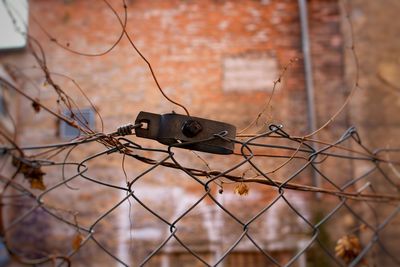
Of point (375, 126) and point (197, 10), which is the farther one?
point (197, 10)

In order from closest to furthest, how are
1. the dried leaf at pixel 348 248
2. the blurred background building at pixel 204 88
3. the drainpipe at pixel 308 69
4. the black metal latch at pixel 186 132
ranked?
1. the black metal latch at pixel 186 132
2. the dried leaf at pixel 348 248
3. the blurred background building at pixel 204 88
4. the drainpipe at pixel 308 69

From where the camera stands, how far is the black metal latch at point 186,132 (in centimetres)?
93

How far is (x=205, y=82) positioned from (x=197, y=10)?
2.70ft

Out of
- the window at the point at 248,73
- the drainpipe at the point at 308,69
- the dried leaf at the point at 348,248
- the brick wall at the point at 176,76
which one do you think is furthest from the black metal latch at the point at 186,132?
the window at the point at 248,73

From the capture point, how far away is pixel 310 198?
4.28m

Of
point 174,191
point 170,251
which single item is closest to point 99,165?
point 174,191

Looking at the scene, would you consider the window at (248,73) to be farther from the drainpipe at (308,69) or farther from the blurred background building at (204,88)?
the drainpipe at (308,69)

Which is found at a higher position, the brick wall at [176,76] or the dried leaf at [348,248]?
the brick wall at [176,76]

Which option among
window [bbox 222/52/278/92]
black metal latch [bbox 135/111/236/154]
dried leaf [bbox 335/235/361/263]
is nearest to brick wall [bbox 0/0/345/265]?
window [bbox 222/52/278/92]

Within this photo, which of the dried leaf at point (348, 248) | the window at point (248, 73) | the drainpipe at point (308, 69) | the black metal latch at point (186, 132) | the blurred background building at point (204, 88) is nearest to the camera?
the black metal latch at point (186, 132)

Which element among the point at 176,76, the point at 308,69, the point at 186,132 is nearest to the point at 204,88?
the point at 176,76

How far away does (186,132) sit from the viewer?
37.3 inches

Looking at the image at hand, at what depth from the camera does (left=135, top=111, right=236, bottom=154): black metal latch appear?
93cm

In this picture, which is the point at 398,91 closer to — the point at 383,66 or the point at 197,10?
the point at 383,66
